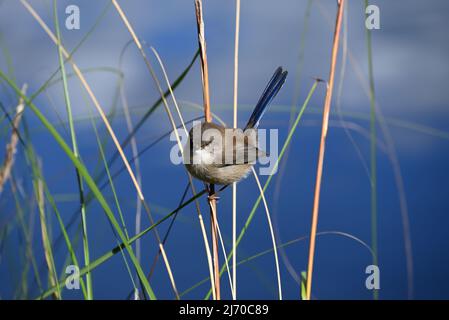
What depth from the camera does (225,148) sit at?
228 cm

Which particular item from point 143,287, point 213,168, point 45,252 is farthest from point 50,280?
point 213,168

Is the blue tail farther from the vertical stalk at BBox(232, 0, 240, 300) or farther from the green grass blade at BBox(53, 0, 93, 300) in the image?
the green grass blade at BBox(53, 0, 93, 300)

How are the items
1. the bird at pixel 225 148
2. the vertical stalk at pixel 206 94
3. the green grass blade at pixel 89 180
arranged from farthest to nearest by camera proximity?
the bird at pixel 225 148
the vertical stalk at pixel 206 94
the green grass blade at pixel 89 180

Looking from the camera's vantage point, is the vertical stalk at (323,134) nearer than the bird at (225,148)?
Yes

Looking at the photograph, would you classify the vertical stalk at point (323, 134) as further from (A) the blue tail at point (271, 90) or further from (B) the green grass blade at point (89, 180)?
(A) the blue tail at point (271, 90)

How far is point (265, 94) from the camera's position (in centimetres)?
235

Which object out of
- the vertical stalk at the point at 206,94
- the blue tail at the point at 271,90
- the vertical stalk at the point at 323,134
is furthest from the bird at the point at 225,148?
the vertical stalk at the point at 323,134

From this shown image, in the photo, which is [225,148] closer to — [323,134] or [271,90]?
[271,90]

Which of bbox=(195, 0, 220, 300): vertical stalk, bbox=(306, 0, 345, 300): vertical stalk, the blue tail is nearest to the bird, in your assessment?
the blue tail

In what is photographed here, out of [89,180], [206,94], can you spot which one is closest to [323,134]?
[206,94]

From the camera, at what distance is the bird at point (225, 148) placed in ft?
6.93
